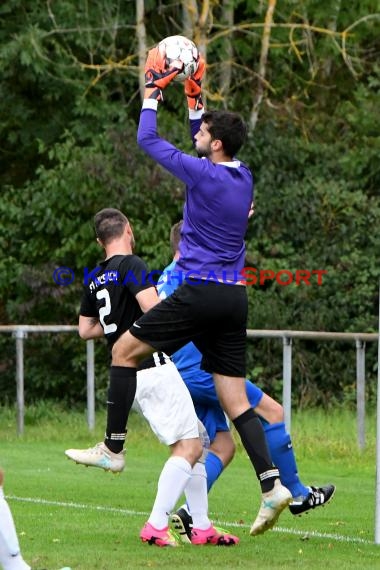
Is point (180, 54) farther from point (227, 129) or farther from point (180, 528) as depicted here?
point (180, 528)

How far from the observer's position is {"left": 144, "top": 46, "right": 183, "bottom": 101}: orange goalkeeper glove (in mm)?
8133

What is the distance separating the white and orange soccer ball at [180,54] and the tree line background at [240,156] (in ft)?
36.5

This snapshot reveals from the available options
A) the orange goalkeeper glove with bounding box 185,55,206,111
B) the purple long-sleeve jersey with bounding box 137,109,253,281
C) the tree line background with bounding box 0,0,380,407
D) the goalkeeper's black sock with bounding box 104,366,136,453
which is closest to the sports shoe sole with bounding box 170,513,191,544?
the goalkeeper's black sock with bounding box 104,366,136,453

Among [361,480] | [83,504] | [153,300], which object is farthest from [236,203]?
[361,480]

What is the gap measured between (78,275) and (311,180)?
3.78 metres

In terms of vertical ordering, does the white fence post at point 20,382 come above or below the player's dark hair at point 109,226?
below

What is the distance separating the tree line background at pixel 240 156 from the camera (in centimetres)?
2083

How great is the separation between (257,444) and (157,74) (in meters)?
2.16

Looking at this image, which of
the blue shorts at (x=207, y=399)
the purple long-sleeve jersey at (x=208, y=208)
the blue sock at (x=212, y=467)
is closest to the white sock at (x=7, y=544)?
the purple long-sleeve jersey at (x=208, y=208)

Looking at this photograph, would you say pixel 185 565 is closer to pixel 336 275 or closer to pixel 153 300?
pixel 153 300

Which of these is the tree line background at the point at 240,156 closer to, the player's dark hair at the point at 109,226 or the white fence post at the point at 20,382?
the white fence post at the point at 20,382

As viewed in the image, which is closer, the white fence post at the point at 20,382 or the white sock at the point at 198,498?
the white sock at the point at 198,498

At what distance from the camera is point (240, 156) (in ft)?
70.9

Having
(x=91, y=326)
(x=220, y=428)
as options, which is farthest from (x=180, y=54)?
(x=220, y=428)
